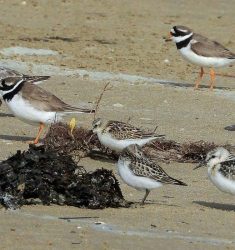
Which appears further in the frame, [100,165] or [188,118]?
[188,118]

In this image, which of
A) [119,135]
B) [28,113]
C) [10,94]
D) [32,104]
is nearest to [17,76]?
[10,94]

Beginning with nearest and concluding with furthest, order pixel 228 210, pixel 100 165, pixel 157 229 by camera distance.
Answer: pixel 157 229 < pixel 228 210 < pixel 100 165

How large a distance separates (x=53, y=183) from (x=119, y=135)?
2.56m

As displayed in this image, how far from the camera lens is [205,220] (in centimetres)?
823

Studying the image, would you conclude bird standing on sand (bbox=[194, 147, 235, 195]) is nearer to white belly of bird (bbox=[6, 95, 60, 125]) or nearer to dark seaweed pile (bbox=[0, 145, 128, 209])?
dark seaweed pile (bbox=[0, 145, 128, 209])

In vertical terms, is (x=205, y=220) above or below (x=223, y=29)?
above

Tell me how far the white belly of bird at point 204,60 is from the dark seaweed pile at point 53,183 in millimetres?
8228

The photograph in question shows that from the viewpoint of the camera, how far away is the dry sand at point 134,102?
295 inches

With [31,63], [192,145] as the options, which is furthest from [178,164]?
[31,63]

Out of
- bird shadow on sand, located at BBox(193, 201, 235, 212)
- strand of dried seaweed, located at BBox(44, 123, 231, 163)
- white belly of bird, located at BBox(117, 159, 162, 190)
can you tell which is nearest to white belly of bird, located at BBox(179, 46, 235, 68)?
strand of dried seaweed, located at BBox(44, 123, 231, 163)

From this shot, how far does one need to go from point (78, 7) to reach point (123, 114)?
324 inches

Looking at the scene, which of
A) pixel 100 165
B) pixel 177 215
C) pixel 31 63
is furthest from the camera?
pixel 31 63

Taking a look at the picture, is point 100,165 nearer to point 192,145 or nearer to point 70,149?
point 70,149

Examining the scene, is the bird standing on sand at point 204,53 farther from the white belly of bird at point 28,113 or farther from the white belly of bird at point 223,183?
the white belly of bird at point 223,183
